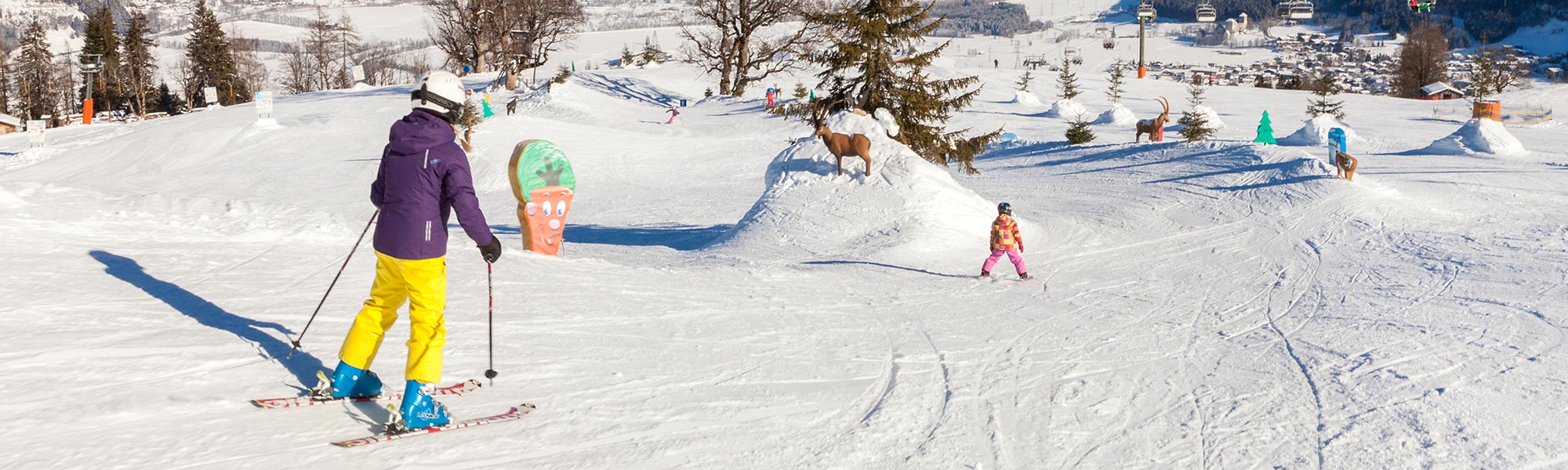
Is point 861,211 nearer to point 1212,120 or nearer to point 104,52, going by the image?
point 1212,120

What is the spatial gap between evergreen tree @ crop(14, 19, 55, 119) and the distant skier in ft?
247

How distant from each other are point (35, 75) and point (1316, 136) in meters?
78.7

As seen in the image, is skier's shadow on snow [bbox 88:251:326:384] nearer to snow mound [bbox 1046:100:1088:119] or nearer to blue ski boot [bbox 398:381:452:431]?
blue ski boot [bbox 398:381:452:431]

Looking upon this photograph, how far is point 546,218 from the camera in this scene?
39.0 ft

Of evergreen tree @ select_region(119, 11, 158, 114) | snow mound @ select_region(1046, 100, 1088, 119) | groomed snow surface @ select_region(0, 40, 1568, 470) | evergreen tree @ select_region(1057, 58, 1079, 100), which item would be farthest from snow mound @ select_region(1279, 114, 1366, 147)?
evergreen tree @ select_region(119, 11, 158, 114)

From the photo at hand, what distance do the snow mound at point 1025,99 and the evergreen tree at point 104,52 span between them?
55.3 meters

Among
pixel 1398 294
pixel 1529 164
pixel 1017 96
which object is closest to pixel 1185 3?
pixel 1017 96

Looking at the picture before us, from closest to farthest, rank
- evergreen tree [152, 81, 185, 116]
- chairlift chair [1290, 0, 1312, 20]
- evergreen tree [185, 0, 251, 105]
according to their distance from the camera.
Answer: chairlift chair [1290, 0, 1312, 20] < evergreen tree [152, 81, 185, 116] < evergreen tree [185, 0, 251, 105]

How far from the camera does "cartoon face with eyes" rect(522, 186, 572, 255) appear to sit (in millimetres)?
11727

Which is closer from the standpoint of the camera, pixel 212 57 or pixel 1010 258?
pixel 1010 258

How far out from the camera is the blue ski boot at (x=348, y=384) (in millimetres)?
4938

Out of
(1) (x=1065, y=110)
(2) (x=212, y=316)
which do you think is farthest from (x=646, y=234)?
(1) (x=1065, y=110)

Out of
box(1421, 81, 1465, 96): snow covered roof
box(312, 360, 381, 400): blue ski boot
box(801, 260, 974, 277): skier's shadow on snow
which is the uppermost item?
box(1421, 81, 1465, 96): snow covered roof

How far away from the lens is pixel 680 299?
877 cm
